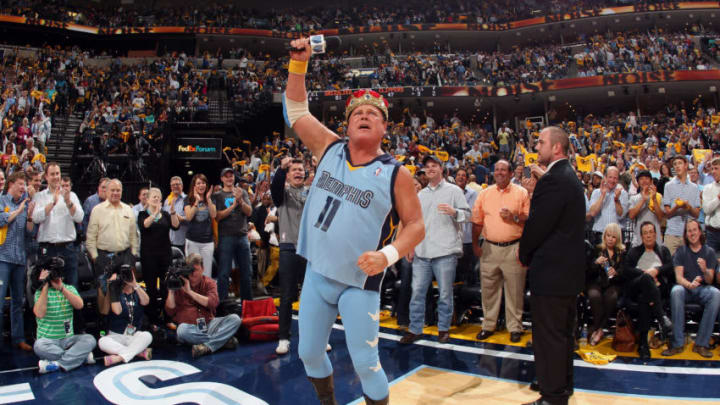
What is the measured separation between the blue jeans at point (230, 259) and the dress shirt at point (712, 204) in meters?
5.35

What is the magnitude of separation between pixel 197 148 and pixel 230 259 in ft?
42.7

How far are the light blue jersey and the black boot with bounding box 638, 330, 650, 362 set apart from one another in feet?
11.4

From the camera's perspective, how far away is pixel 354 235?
2.43 metres

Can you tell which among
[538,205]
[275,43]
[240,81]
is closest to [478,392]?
[538,205]

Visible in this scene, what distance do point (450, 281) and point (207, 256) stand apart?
2.93m

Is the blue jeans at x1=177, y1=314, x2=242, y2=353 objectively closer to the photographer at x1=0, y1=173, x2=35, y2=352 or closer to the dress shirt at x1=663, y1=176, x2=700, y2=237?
the photographer at x1=0, y1=173, x2=35, y2=352

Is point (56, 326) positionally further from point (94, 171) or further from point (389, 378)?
point (94, 171)

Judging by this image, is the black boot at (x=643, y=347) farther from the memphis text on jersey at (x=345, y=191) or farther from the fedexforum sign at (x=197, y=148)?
the fedexforum sign at (x=197, y=148)

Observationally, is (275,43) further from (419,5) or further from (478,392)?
(478,392)

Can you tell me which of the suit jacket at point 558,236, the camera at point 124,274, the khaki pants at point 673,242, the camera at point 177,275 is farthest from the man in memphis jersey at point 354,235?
the khaki pants at point 673,242

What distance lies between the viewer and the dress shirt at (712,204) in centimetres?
554

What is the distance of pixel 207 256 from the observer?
6.04 m

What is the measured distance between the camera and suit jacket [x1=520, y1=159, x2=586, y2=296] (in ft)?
10.5

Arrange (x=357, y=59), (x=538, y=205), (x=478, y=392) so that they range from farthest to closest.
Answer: (x=357, y=59), (x=478, y=392), (x=538, y=205)
